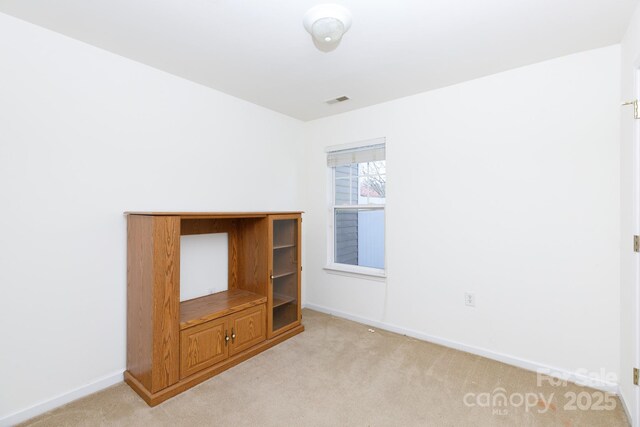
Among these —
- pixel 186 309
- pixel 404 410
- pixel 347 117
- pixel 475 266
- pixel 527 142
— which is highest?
pixel 347 117

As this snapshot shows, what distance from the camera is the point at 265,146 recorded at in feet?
11.3

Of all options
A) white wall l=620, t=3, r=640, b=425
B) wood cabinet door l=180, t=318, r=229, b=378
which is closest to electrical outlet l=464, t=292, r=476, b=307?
white wall l=620, t=3, r=640, b=425

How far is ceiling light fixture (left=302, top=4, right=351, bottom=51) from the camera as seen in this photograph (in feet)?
5.59

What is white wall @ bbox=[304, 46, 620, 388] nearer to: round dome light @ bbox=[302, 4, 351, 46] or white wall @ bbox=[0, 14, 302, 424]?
round dome light @ bbox=[302, 4, 351, 46]

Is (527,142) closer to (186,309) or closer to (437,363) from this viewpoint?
(437,363)

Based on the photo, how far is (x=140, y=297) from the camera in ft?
6.98

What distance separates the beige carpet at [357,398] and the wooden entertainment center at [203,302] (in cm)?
14

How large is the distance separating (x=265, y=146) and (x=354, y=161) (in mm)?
1065

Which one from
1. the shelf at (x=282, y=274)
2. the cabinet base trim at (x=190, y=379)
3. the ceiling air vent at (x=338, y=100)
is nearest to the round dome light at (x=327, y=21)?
the ceiling air vent at (x=338, y=100)

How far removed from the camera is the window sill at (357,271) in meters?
3.30

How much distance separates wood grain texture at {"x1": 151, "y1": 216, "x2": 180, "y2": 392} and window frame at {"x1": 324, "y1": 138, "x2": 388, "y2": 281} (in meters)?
2.00

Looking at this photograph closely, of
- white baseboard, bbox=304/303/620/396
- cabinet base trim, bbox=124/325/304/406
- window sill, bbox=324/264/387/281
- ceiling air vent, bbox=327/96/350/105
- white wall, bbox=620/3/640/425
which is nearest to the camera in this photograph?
white wall, bbox=620/3/640/425

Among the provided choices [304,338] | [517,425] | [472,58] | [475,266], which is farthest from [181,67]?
[517,425]

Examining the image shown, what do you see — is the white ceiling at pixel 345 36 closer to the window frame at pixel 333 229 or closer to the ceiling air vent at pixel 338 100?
the ceiling air vent at pixel 338 100
